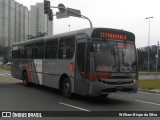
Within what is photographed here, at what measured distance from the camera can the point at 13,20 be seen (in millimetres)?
94812

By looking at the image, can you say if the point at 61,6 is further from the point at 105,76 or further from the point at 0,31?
the point at 0,31

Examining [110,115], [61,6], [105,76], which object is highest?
[61,6]

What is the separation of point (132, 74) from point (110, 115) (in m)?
3.61

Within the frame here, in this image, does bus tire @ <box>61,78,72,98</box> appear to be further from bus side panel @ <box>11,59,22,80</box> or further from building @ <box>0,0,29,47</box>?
building @ <box>0,0,29,47</box>

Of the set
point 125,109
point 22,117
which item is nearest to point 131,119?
point 125,109

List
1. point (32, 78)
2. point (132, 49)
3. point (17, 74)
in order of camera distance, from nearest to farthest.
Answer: point (132, 49) → point (32, 78) → point (17, 74)

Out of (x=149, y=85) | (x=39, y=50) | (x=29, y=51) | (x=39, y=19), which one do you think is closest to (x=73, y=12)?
(x=29, y=51)

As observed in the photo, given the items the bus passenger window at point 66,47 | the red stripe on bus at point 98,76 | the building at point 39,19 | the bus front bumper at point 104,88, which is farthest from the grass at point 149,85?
the building at point 39,19

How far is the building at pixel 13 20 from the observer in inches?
3371

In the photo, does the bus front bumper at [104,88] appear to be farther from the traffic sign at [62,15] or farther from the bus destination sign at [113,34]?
the traffic sign at [62,15]

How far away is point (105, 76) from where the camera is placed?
516 inches

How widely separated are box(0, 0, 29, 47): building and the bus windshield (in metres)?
72.2

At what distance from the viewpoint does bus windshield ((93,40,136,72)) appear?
13.2 metres

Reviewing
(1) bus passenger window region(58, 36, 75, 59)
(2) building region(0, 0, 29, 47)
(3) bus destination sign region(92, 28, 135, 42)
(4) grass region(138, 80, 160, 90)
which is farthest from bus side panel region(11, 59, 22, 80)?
(2) building region(0, 0, 29, 47)
